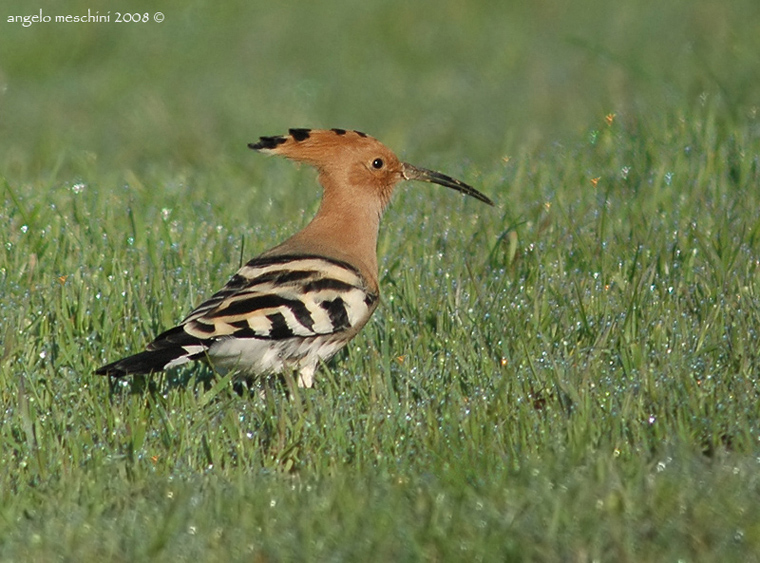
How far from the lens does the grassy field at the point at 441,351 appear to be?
287 cm

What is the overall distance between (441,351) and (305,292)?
0.49 metres

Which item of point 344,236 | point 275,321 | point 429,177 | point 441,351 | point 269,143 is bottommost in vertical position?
point 441,351

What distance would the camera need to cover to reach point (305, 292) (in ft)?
13.2

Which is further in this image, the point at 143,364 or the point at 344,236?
the point at 344,236

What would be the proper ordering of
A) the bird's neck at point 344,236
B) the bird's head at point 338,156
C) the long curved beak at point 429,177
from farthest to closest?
1. the long curved beak at point 429,177
2. the bird's head at point 338,156
3. the bird's neck at point 344,236

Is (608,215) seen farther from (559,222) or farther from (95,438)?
(95,438)

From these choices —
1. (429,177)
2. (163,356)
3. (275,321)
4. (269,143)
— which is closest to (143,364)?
(163,356)

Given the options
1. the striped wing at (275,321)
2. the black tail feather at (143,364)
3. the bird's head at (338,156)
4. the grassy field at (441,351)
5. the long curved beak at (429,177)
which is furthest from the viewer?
the long curved beak at (429,177)

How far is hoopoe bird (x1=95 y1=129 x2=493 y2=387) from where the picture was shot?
382 centimetres

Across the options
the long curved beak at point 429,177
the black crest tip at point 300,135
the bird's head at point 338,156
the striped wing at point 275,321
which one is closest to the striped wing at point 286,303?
the striped wing at point 275,321

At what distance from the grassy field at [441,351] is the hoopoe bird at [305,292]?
0.47 ft

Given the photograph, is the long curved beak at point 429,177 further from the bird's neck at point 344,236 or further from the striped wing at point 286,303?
the striped wing at point 286,303

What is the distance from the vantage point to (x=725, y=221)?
4875 millimetres

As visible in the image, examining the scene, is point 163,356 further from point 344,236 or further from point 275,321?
point 344,236
